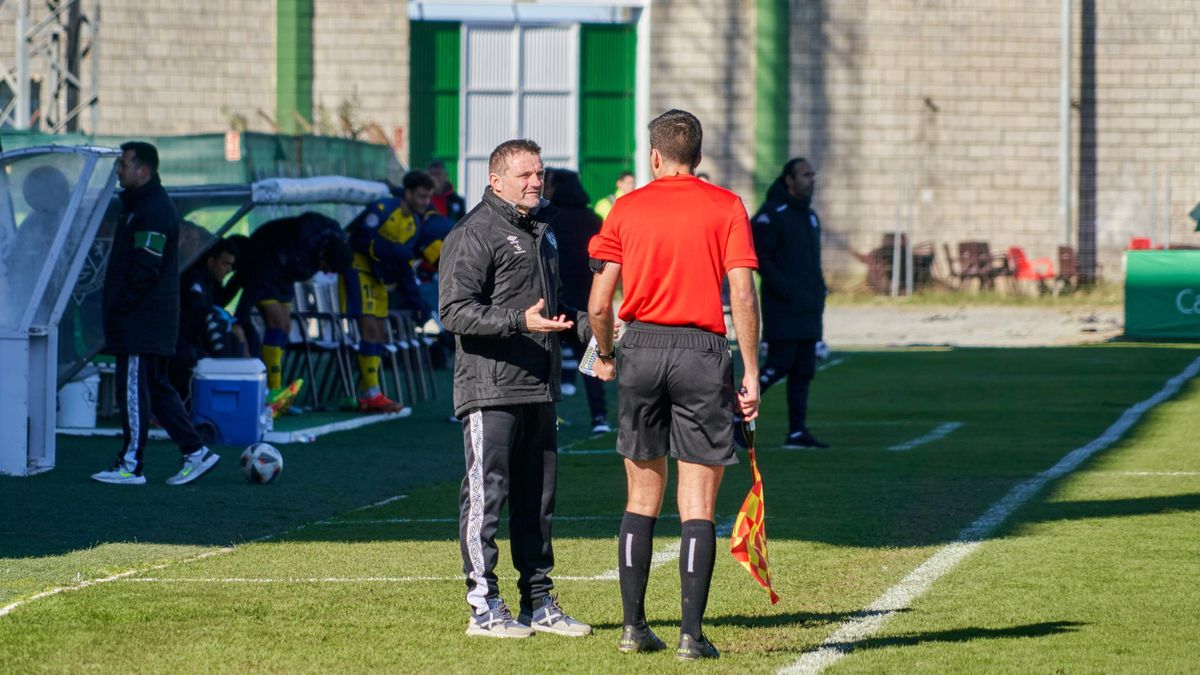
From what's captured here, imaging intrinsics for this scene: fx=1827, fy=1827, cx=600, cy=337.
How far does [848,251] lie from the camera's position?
33.8 metres

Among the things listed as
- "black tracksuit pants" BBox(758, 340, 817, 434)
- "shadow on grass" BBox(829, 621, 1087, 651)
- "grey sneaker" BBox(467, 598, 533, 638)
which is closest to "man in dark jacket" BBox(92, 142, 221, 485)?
"black tracksuit pants" BBox(758, 340, 817, 434)

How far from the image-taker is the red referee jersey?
240 inches

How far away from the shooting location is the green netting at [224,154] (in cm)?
1802

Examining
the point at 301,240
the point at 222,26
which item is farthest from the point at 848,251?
the point at 301,240

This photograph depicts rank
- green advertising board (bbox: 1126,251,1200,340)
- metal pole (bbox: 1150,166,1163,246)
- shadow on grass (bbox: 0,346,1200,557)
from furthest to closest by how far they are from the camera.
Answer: metal pole (bbox: 1150,166,1163,246) → green advertising board (bbox: 1126,251,1200,340) → shadow on grass (bbox: 0,346,1200,557)

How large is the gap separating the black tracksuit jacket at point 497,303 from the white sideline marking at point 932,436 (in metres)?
6.56

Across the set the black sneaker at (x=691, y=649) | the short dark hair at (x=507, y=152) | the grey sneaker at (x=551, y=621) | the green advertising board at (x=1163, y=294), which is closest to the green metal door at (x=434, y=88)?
the green advertising board at (x=1163, y=294)

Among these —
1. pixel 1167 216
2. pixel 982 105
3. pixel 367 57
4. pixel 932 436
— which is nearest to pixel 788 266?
pixel 932 436

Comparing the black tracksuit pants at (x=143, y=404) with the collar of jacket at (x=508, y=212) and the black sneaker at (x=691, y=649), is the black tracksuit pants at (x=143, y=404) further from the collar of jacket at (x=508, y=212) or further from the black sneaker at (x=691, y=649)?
the black sneaker at (x=691, y=649)

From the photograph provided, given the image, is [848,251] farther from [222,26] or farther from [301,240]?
[301,240]

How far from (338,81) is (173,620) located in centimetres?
2741

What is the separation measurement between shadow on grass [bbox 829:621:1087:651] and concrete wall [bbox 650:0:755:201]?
2693 centimetres

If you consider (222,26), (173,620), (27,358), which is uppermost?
(222,26)

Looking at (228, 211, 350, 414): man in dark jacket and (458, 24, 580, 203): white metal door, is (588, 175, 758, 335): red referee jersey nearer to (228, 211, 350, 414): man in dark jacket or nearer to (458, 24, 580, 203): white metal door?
(228, 211, 350, 414): man in dark jacket
